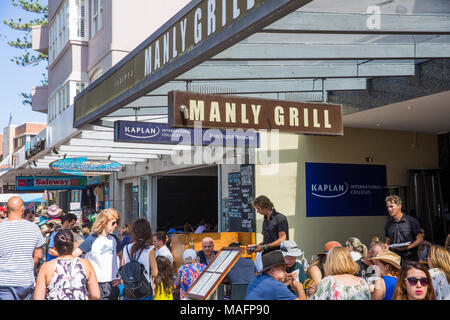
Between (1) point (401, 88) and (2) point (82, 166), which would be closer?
(1) point (401, 88)

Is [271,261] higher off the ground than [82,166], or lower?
lower

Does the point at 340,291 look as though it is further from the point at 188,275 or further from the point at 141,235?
the point at 141,235

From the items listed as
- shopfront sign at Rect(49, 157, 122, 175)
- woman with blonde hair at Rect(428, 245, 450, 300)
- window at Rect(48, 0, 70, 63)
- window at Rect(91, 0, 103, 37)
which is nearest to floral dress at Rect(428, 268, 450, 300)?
woman with blonde hair at Rect(428, 245, 450, 300)

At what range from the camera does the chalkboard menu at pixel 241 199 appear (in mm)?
11117

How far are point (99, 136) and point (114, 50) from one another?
11.9ft

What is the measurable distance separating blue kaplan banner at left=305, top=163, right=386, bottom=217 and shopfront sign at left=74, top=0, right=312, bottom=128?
5.23 m

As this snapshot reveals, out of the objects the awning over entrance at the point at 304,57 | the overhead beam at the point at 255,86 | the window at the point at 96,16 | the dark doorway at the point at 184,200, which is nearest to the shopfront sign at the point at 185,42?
the awning over entrance at the point at 304,57

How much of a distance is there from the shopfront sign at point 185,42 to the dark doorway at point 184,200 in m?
10.9

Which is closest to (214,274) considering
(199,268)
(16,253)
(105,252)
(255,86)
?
(199,268)

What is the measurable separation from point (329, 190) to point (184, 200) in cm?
941

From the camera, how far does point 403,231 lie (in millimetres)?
7848

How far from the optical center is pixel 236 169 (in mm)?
11641

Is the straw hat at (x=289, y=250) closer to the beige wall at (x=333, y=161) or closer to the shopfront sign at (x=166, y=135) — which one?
the shopfront sign at (x=166, y=135)
